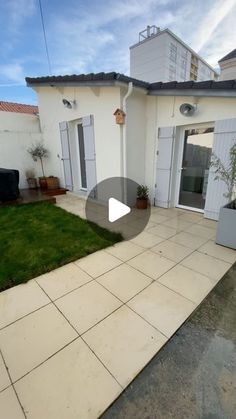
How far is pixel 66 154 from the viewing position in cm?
595

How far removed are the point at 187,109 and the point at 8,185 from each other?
4.39m

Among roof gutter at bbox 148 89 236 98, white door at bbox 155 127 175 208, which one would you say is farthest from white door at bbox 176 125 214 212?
roof gutter at bbox 148 89 236 98

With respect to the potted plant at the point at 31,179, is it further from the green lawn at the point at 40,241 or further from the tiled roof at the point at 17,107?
the tiled roof at the point at 17,107

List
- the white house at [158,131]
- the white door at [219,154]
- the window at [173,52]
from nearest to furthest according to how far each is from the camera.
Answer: the white door at [219,154] → the white house at [158,131] → the window at [173,52]

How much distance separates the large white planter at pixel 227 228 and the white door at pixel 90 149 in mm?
3255

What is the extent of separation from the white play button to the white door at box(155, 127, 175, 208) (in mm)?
858

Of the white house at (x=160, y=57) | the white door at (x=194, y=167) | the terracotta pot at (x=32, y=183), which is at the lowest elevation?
the terracotta pot at (x=32, y=183)

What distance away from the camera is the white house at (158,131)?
353 cm

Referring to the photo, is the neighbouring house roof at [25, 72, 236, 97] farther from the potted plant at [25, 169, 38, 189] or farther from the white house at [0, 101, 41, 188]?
the potted plant at [25, 169, 38, 189]

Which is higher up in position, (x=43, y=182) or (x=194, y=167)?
(x=194, y=167)

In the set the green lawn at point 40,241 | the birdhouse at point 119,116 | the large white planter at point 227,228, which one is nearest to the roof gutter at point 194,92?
the birdhouse at point 119,116

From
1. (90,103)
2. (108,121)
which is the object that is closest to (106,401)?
(108,121)

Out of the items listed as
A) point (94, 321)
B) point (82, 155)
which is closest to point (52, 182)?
point (82, 155)

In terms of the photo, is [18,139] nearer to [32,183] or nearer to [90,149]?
[32,183]
